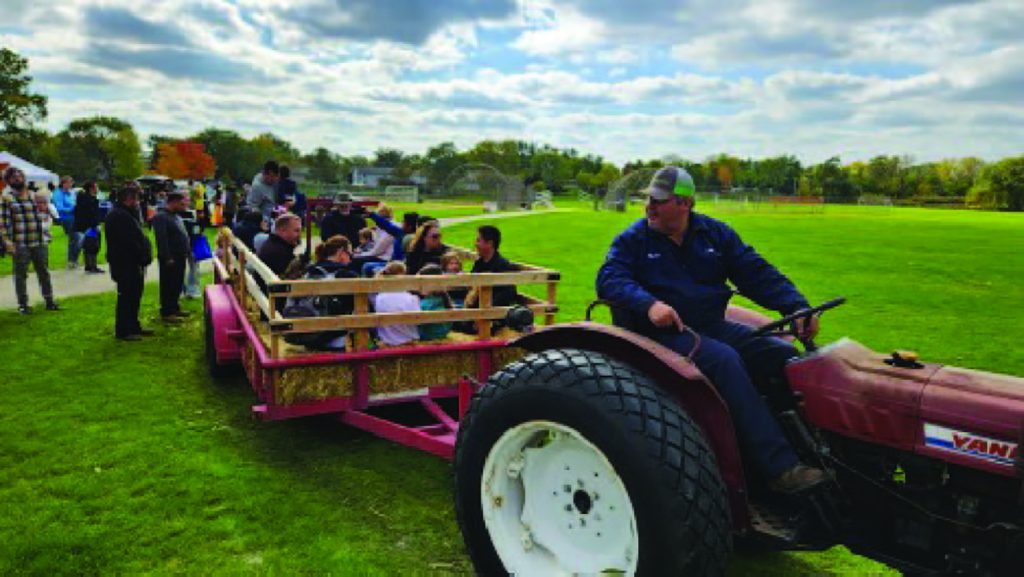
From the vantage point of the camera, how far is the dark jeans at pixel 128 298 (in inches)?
335

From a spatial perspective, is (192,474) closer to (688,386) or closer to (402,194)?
(688,386)

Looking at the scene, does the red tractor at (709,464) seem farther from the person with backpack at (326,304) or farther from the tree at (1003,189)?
Result: the tree at (1003,189)

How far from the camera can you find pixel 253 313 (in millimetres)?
6332

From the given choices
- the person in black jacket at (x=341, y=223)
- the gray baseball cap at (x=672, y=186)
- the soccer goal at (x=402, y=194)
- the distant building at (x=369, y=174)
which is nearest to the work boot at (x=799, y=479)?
the gray baseball cap at (x=672, y=186)

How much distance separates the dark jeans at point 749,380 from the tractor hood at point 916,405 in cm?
18

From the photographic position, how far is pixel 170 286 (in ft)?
32.2

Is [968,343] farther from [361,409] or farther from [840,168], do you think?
[840,168]

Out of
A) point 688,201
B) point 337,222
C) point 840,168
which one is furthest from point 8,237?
point 840,168

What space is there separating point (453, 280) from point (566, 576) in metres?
2.57

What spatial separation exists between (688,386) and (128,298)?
7.68 meters

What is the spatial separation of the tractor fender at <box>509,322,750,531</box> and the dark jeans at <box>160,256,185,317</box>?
26.3 ft

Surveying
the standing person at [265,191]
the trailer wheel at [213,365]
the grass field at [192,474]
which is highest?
the standing person at [265,191]

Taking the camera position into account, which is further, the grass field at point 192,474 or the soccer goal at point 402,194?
the soccer goal at point 402,194

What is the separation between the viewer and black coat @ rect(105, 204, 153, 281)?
8.53 metres
